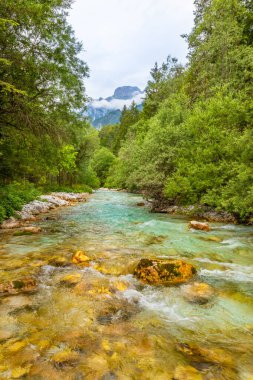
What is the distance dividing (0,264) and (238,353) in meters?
5.51

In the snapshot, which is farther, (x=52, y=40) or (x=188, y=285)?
(x=52, y=40)

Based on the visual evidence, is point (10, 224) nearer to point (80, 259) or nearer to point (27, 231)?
point (27, 231)

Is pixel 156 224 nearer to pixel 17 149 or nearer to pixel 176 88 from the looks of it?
pixel 17 149

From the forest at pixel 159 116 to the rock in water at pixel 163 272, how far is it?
6285mm

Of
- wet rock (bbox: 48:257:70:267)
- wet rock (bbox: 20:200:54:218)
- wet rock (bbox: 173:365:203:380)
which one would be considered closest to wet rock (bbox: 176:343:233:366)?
wet rock (bbox: 173:365:203:380)

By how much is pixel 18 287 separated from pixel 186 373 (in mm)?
3486

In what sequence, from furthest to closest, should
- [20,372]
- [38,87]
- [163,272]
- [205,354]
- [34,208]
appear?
1. [34,208]
2. [38,87]
3. [163,272]
4. [205,354]
5. [20,372]

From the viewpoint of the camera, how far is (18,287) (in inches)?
Result: 202

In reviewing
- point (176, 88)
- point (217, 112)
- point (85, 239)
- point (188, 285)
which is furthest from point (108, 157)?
point (188, 285)

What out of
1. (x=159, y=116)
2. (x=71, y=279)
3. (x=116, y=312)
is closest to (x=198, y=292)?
(x=116, y=312)

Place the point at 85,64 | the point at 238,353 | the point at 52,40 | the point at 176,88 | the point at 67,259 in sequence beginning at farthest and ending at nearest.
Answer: the point at 176,88
the point at 85,64
the point at 52,40
the point at 67,259
the point at 238,353

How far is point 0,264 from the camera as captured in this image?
6551 millimetres

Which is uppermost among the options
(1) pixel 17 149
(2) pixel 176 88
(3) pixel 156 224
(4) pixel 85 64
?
(2) pixel 176 88

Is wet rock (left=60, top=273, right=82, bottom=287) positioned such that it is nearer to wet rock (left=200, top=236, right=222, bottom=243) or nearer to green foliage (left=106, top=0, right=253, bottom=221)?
wet rock (left=200, top=236, right=222, bottom=243)
